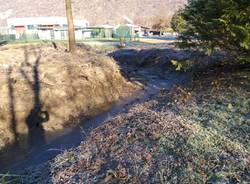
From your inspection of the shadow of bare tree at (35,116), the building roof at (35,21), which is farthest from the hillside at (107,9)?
the shadow of bare tree at (35,116)

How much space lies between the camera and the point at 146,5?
6801 inches

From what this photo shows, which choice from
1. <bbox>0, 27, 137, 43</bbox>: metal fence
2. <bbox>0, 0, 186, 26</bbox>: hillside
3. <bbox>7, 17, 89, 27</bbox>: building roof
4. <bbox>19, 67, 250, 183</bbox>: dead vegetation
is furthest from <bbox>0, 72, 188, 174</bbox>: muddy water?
<bbox>0, 0, 186, 26</bbox>: hillside

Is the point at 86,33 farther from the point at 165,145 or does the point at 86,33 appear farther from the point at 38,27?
the point at 165,145

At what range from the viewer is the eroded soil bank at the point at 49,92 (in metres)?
12.2

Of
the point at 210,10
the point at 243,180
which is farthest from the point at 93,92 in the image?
the point at 243,180

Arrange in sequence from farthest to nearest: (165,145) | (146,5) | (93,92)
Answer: (146,5) → (93,92) → (165,145)

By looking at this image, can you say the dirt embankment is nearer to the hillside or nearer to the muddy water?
the muddy water

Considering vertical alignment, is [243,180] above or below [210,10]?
below

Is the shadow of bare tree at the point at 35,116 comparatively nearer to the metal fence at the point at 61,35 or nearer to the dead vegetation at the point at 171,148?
the dead vegetation at the point at 171,148

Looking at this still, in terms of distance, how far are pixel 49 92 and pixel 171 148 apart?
8964mm

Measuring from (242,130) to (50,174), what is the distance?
3.81m

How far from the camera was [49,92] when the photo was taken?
14.6 metres

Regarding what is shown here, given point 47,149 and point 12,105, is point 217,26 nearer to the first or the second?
point 47,149

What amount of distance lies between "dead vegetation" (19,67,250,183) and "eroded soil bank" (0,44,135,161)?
151 inches
